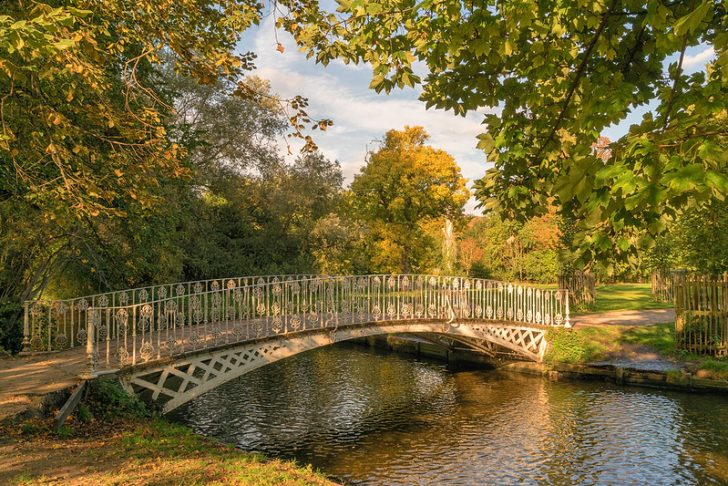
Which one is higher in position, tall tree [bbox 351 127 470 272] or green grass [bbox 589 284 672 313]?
tall tree [bbox 351 127 470 272]

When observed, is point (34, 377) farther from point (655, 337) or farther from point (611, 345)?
point (655, 337)

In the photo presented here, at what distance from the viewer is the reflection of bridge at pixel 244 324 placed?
443 inches

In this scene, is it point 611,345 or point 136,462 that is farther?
point 611,345

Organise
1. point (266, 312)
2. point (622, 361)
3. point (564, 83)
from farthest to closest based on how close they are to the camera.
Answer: point (622, 361), point (266, 312), point (564, 83)

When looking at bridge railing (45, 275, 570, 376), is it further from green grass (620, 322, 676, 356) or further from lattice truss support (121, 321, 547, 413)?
green grass (620, 322, 676, 356)

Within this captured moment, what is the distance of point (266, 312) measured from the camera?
1778cm

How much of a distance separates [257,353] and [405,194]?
17.5 metres

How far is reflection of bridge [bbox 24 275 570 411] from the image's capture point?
36.9 feet

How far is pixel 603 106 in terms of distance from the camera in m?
4.47

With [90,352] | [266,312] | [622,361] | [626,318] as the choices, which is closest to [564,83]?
[90,352]

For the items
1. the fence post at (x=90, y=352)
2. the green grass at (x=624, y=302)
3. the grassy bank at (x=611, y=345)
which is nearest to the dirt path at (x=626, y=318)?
the grassy bank at (x=611, y=345)

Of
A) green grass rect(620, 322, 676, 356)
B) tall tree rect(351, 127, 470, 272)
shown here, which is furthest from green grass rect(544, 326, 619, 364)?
tall tree rect(351, 127, 470, 272)

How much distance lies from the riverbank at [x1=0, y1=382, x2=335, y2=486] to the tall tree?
22337 millimetres

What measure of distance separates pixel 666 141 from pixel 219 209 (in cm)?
2456
